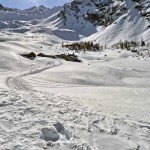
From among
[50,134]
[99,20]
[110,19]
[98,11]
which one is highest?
[98,11]

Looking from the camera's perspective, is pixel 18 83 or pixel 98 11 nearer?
pixel 18 83

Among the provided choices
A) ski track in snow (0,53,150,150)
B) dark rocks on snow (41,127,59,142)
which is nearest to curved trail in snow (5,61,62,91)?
ski track in snow (0,53,150,150)

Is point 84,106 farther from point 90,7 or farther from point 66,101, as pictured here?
point 90,7

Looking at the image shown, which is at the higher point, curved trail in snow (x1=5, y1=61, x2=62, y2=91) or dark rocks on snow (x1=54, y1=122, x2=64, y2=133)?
curved trail in snow (x1=5, y1=61, x2=62, y2=91)

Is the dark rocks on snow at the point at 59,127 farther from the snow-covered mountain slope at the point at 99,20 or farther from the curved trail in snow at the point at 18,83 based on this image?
the snow-covered mountain slope at the point at 99,20

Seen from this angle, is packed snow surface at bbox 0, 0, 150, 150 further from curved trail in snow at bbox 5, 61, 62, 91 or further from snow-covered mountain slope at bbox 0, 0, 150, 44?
snow-covered mountain slope at bbox 0, 0, 150, 44

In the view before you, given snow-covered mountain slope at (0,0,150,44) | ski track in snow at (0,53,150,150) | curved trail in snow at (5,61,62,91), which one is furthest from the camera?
snow-covered mountain slope at (0,0,150,44)

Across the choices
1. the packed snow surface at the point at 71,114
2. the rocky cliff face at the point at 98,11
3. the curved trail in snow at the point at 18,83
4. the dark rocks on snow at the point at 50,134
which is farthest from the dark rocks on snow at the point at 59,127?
the rocky cliff face at the point at 98,11

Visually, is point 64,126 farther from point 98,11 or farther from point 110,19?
point 98,11

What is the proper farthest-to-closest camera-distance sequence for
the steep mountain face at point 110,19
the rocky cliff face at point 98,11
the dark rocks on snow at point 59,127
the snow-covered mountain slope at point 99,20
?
1. the rocky cliff face at point 98,11
2. the snow-covered mountain slope at point 99,20
3. the steep mountain face at point 110,19
4. the dark rocks on snow at point 59,127

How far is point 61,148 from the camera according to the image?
419 centimetres

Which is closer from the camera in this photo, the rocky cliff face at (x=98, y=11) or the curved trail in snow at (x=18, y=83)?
the curved trail in snow at (x=18, y=83)

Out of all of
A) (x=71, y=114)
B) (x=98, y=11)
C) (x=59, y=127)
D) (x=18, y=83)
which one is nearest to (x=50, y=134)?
(x=59, y=127)

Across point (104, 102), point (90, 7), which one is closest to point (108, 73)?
point (104, 102)
